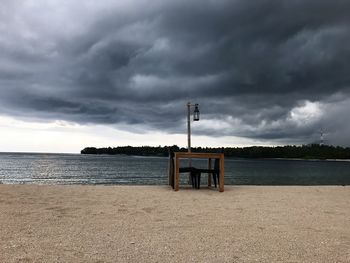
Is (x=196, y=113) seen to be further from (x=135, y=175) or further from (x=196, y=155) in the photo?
(x=135, y=175)

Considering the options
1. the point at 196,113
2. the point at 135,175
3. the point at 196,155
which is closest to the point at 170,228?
the point at 196,155

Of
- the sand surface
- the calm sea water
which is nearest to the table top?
the sand surface

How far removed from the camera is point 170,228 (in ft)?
22.0

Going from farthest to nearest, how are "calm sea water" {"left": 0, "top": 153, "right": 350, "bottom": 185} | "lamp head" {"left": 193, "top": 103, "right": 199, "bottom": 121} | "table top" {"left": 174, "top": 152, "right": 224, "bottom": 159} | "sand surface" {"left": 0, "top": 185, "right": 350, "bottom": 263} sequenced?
"calm sea water" {"left": 0, "top": 153, "right": 350, "bottom": 185} → "lamp head" {"left": 193, "top": 103, "right": 199, "bottom": 121} → "table top" {"left": 174, "top": 152, "right": 224, "bottom": 159} → "sand surface" {"left": 0, "top": 185, "right": 350, "bottom": 263}

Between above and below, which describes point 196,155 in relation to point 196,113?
below

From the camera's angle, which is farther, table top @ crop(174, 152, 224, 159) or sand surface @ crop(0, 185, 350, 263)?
table top @ crop(174, 152, 224, 159)

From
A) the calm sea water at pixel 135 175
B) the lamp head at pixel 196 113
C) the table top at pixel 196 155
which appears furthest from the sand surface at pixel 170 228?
the calm sea water at pixel 135 175

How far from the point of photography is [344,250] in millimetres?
5488

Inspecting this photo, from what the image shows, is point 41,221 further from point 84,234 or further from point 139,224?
point 139,224

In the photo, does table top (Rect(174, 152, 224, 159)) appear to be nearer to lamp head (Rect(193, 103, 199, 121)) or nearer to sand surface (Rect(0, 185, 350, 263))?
sand surface (Rect(0, 185, 350, 263))

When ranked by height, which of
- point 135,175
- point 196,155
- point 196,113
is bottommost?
point 135,175

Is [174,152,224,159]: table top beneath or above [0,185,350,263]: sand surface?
above

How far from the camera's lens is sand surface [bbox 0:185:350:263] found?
16.7ft

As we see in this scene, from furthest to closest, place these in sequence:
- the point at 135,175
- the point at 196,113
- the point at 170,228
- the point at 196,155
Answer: the point at 135,175 → the point at 196,113 → the point at 196,155 → the point at 170,228
